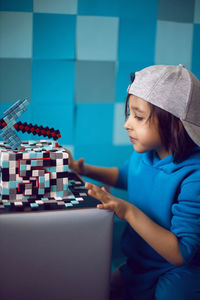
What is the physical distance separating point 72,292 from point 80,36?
907mm

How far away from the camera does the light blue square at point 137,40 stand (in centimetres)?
137

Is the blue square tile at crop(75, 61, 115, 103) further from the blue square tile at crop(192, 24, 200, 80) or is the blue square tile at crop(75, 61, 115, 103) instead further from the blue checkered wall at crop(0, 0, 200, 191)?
the blue square tile at crop(192, 24, 200, 80)

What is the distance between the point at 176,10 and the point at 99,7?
34cm

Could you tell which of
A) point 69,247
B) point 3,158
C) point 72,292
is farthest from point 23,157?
point 72,292

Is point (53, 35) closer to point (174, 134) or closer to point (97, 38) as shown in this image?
point (97, 38)

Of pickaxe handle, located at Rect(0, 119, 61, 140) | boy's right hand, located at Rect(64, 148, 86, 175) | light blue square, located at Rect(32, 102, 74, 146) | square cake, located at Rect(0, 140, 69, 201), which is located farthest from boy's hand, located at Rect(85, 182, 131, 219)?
→ light blue square, located at Rect(32, 102, 74, 146)

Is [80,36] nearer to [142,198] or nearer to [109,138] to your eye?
[109,138]

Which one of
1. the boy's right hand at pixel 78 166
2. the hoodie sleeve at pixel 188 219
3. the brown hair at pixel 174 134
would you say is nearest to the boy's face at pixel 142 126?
the brown hair at pixel 174 134

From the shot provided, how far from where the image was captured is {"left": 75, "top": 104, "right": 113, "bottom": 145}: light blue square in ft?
4.56

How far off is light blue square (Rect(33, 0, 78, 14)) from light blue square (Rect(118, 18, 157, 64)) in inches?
8.1

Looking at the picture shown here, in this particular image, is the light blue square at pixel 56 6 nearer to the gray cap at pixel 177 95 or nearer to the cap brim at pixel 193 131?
the gray cap at pixel 177 95

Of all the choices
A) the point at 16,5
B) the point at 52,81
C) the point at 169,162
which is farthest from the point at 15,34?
the point at 169,162

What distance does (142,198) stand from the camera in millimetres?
1079

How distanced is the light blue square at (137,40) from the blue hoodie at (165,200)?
452mm
